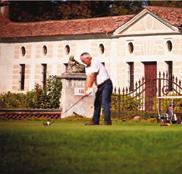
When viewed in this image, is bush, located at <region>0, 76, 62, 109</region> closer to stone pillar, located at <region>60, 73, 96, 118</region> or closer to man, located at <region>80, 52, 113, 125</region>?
stone pillar, located at <region>60, 73, 96, 118</region>

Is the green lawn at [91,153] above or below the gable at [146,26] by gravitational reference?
below

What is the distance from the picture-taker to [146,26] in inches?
1603

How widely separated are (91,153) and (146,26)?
3203 cm

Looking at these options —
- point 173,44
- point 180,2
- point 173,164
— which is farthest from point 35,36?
point 173,164

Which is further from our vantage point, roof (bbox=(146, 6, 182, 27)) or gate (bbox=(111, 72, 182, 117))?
roof (bbox=(146, 6, 182, 27))

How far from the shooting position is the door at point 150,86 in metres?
35.0

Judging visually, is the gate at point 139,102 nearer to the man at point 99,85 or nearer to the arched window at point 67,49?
the man at point 99,85

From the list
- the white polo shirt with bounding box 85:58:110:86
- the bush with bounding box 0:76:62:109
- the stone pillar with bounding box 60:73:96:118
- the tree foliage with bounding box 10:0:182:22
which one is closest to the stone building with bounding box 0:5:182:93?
the bush with bounding box 0:76:62:109

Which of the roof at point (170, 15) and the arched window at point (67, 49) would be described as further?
the arched window at point (67, 49)

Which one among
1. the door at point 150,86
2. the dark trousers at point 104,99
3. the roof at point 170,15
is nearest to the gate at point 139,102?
the door at point 150,86

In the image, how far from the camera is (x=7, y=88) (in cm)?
4753

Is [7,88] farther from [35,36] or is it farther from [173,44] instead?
[173,44]

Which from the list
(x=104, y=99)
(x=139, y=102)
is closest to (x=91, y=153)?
(x=104, y=99)

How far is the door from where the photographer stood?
35.0 m
